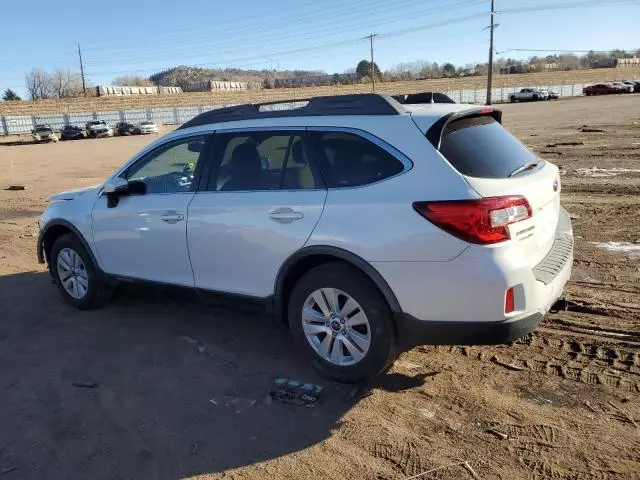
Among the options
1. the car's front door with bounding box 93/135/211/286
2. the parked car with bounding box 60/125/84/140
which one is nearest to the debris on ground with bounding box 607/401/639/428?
the car's front door with bounding box 93/135/211/286

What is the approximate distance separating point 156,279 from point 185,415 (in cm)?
154

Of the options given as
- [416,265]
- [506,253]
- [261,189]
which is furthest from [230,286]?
[506,253]

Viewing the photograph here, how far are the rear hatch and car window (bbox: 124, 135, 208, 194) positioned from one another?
6.38ft

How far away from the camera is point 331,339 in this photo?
3.85 m

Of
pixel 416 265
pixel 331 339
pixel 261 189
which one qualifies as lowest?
pixel 331 339

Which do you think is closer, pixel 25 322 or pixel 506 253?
pixel 506 253

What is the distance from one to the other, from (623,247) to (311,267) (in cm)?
447

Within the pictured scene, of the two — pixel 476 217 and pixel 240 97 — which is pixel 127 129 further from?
pixel 476 217

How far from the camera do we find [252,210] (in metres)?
4.05

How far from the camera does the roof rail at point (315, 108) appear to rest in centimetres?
374

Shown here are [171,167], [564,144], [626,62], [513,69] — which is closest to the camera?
[171,167]

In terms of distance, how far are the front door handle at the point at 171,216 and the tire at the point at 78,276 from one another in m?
1.21

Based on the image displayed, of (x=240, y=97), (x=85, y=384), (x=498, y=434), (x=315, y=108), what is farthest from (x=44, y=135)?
(x=498, y=434)

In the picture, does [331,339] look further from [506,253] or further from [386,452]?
[506,253]
